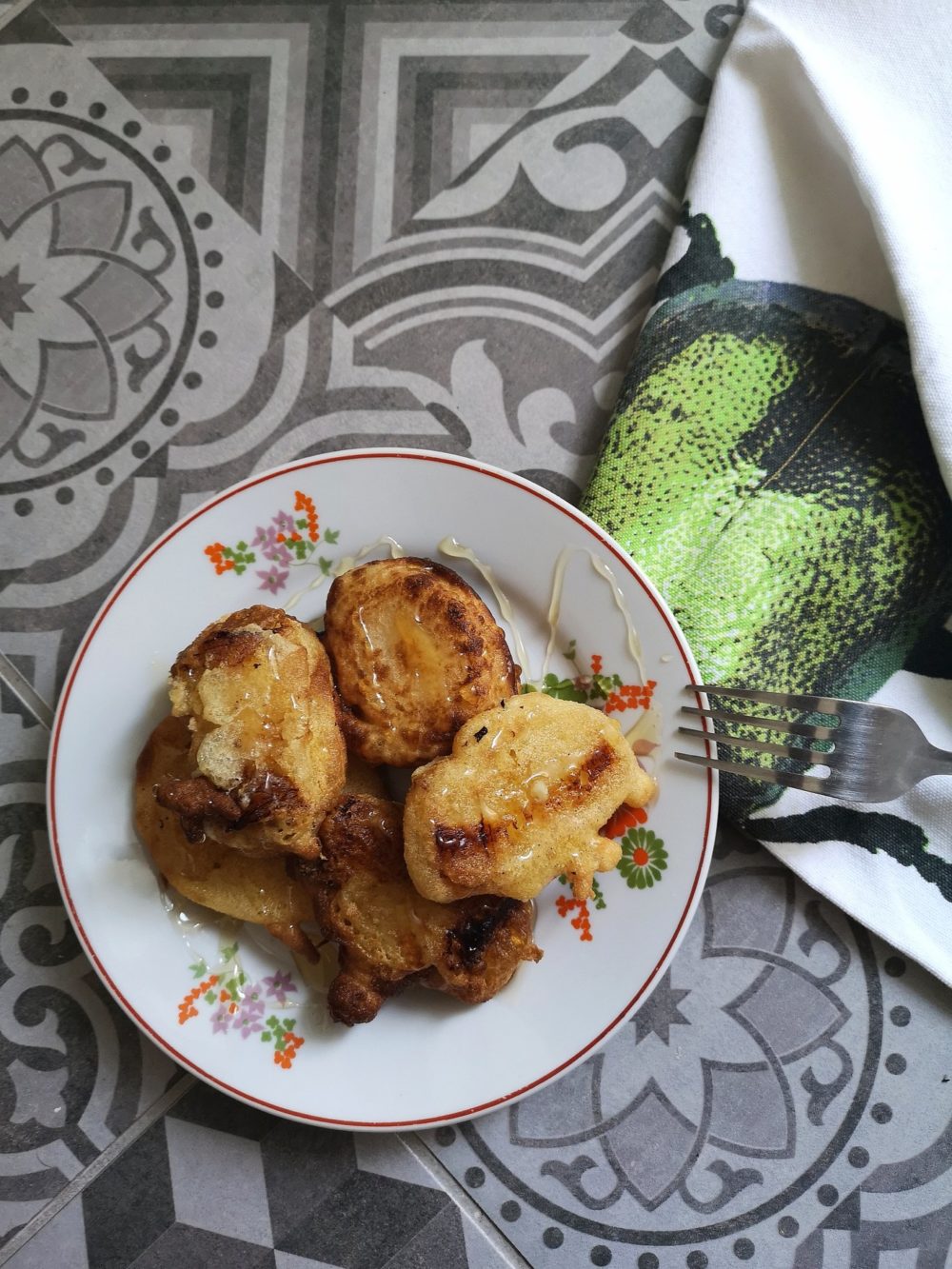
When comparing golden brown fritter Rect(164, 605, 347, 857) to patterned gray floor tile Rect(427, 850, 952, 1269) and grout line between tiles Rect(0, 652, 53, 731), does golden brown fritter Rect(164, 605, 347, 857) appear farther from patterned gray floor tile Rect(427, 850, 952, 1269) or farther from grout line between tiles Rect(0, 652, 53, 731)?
patterned gray floor tile Rect(427, 850, 952, 1269)

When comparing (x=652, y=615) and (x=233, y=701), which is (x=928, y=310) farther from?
(x=233, y=701)

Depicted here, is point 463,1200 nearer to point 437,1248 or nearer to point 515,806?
point 437,1248

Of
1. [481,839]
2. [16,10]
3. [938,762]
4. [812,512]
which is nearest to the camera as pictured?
[481,839]

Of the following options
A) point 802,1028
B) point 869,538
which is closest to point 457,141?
point 869,538

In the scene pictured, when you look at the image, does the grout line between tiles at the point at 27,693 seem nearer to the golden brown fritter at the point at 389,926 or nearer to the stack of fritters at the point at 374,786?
the stack of fritters at the point at 374,786

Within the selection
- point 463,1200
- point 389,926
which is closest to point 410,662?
point 389,926

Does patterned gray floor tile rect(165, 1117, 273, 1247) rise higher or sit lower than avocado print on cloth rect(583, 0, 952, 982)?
lower

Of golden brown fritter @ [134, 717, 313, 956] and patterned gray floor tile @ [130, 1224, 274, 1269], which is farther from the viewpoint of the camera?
patterned gray floor tile @ [130, 1224, 274, 1269]

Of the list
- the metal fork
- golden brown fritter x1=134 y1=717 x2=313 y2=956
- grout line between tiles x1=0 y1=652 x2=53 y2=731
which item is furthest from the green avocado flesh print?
grout line between tiles x1=0 y1=652 x2=53 y2=731
